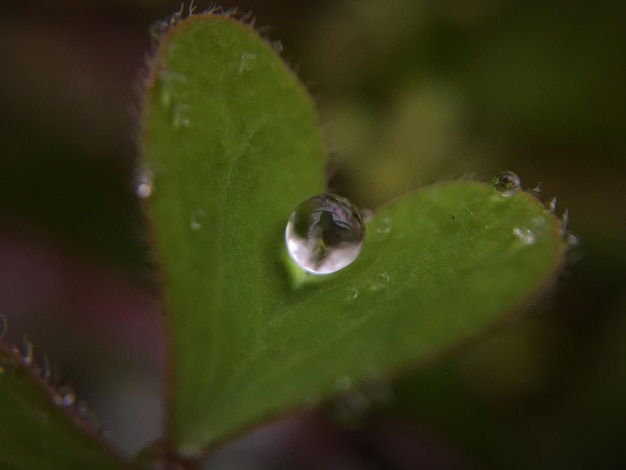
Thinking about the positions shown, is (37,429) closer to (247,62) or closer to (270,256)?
(270,256)

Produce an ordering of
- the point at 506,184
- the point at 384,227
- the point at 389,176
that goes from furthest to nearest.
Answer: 1. the point at 389,176
2. the point at 384,227
3. the point at 506,184

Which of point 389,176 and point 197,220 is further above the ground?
point 389,176

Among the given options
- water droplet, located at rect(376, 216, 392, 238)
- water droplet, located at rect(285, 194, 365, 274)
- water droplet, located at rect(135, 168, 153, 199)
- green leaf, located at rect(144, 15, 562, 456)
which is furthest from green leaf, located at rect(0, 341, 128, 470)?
water droplet, located at rect(376, 216, 392, 238)

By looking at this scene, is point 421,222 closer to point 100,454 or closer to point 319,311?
point 319,311

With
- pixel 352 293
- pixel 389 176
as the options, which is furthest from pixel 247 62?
pixel 389 176

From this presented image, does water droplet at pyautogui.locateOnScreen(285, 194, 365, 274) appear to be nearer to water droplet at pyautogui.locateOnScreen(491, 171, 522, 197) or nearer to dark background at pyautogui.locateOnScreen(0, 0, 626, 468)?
water droplet at pyautogui.locateOnScreen(491, 171, 522, 197)

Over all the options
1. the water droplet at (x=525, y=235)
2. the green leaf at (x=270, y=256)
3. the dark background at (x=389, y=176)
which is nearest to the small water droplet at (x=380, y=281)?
the green leaf at (x=270, y=256)
